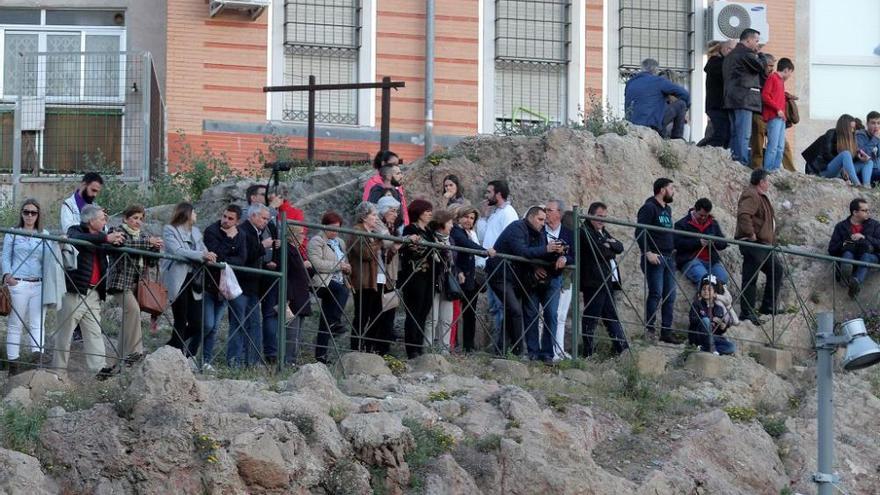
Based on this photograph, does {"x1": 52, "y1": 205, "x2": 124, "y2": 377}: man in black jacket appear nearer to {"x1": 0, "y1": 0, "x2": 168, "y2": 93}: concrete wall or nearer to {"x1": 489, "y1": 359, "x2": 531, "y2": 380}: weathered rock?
{"x1": 489, "y1": 359, "x2": 531, "y2": 380}: weathered rock

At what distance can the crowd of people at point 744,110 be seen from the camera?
80.1 ft

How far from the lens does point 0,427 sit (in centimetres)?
1523

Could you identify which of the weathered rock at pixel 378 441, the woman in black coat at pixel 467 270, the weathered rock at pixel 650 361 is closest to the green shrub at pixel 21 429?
the weathered rock at pixel 378 441

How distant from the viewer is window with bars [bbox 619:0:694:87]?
104 feet

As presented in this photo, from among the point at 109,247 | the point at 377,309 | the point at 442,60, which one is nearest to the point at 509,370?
the point at 377,309

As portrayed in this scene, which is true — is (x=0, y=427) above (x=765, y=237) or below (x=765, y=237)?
below

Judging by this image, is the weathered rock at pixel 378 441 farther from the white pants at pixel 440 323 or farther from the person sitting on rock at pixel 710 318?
the person sitting on rock at pixel 710 318

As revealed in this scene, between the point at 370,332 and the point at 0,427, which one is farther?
the point at 370,332

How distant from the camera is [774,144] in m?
24.8

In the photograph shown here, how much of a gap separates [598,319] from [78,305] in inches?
215

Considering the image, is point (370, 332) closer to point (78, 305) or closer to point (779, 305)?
point (78, 305)

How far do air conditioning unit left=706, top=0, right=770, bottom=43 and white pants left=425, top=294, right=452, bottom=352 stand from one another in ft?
44.3

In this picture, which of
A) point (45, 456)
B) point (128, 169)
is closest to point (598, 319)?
point (45, 456)

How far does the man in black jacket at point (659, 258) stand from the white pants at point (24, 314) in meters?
6.24
